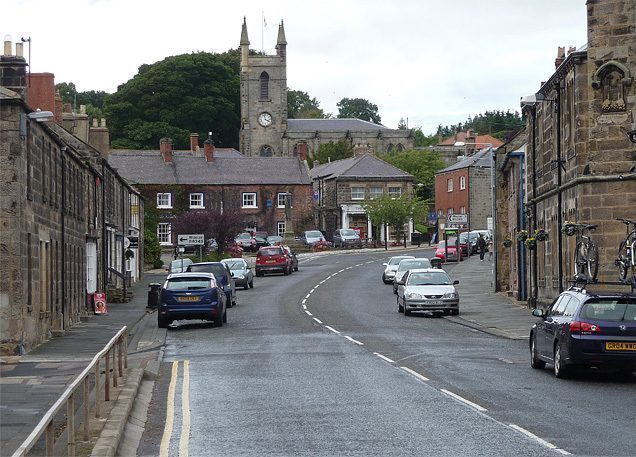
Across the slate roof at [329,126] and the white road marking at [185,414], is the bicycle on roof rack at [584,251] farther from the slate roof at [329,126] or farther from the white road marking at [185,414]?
the slate roof at [329,126]

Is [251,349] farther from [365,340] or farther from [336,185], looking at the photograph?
[336,185]

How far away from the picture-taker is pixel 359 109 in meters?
198

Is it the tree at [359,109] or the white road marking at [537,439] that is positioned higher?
the tree at [359,109]

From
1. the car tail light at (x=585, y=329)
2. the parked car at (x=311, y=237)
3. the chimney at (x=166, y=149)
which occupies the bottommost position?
the car tail light at (x=585, y=329)

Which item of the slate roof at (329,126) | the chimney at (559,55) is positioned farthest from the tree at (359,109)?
the chimney at (559,55)

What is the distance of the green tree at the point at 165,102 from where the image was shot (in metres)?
122

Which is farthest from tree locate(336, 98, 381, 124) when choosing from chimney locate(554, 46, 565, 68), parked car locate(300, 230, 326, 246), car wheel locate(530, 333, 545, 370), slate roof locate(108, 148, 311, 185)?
car wheel locate(530, 333, 545, 370)

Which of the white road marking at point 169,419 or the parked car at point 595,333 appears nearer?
the white road marking at point 169,419

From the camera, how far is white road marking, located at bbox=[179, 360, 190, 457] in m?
12.3

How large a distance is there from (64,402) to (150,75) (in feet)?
385

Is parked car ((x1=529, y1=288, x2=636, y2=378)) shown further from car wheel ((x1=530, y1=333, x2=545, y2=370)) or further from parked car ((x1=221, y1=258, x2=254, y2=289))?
parked car ((x1=221, y1=258, x2=254, y2=289))

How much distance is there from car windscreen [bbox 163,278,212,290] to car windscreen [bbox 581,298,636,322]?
667 inches

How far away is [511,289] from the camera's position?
49688 millimetres

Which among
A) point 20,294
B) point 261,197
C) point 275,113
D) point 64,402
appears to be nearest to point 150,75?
point 275,113
